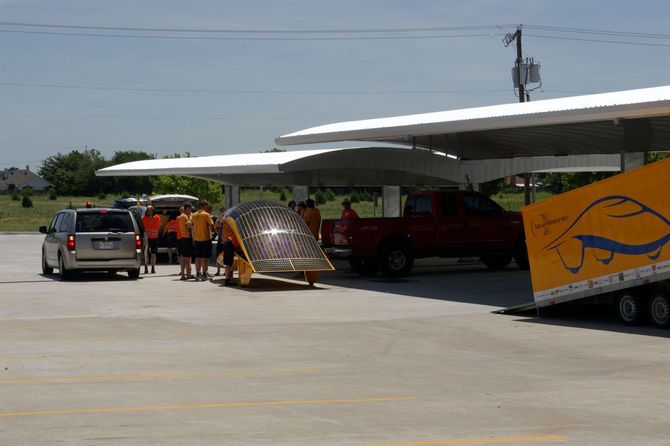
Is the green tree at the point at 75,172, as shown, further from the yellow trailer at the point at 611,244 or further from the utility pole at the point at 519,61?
the yellow trailer at the point at 611,244

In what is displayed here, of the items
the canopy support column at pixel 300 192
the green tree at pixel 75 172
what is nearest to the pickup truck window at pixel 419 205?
the canopy support column at pixel 300 192

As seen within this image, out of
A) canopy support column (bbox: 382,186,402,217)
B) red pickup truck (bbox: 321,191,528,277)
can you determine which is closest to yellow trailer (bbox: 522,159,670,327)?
red pickup truck (bbox: 321,191,528,277)

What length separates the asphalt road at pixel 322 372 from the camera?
8805 mm

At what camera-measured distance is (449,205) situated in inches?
1077

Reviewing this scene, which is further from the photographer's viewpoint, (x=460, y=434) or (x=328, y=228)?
(x=328, y=228)

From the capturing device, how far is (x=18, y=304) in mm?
20375

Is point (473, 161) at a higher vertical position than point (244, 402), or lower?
higher

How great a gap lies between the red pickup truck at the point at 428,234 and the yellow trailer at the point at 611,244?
8.39 metres

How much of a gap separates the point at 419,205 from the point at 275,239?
5128mm

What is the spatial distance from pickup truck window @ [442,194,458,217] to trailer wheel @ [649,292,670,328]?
1141 cm

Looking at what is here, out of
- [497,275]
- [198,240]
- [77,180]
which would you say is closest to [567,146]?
[497,275]

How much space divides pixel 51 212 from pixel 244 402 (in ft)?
276

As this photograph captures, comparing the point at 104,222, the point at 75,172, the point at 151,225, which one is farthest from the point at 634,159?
the point at 75,172

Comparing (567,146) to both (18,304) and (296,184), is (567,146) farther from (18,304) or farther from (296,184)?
(18,304)
